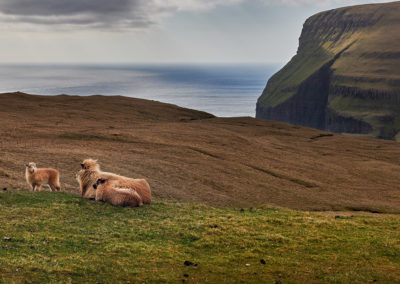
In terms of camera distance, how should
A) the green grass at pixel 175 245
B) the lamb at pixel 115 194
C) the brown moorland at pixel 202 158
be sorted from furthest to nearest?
the brown moorland at pixel 202 158 < the lamb at pixel 115 194 < the green grass at pixel 175 245

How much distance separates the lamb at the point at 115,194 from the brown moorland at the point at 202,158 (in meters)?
5.30

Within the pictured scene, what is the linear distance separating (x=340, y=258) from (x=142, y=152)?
80.0 feet

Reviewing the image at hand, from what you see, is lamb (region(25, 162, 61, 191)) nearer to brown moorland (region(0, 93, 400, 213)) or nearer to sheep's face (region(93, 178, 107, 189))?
brown moorland (region(0, 93, 400, 213))

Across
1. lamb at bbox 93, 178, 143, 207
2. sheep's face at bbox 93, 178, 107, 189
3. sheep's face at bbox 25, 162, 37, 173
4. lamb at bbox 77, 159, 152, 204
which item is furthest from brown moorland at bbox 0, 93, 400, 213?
lamb at bbox 93, 178, 143, 207

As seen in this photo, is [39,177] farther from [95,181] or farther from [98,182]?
[98,182]

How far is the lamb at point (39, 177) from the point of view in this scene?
65.3 ft

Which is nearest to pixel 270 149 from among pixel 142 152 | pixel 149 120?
pixel 142 152

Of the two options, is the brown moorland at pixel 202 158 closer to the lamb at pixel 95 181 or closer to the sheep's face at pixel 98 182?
the lamb at pixel 95 181

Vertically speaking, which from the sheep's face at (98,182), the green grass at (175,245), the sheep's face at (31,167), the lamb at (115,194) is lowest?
the green grass at (175,245)

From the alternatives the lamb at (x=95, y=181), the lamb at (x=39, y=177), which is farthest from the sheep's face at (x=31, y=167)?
the lamb at (x=95, y=181)

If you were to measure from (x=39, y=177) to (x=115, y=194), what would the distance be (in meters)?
4.41

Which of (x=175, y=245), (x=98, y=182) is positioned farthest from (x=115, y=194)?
(x=175, y=245)

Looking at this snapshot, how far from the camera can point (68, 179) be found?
25.5 metres

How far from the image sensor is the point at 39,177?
20.2 m
